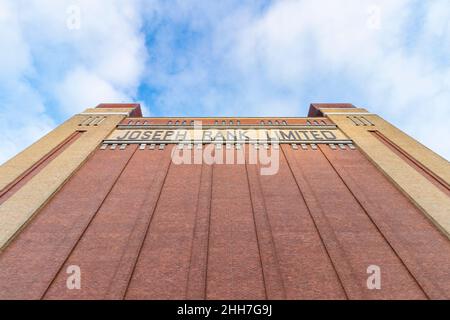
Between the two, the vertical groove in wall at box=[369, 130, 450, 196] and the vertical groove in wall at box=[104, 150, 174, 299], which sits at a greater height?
the vertical groove in wall at box=[369, 130, 450, 196]

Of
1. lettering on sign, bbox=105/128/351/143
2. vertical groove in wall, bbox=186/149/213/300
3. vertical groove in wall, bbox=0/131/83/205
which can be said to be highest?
lettering on sign, bbox=105/128/351/143

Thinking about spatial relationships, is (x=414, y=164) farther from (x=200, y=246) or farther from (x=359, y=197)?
(x=200, y=246)

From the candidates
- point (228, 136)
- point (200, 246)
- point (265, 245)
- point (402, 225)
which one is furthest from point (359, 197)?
point (228, 136)

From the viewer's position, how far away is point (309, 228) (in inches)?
561

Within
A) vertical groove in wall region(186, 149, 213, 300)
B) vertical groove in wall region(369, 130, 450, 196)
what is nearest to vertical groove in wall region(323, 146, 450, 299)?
vertical groove in wall region(369, 130, 450, 196)

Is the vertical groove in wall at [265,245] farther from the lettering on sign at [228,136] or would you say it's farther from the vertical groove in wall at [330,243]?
the lettering on sign at [228,136]

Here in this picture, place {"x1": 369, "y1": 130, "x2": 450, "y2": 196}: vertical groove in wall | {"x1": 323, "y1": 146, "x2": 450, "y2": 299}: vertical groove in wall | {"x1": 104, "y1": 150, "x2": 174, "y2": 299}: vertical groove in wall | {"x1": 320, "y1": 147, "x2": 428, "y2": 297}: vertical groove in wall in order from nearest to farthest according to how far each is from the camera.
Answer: {"x1": 104, "y1": 150, "x2": 174, "y2": 299}: vertical groove in wall, {"x1": 323, "y1": 146, "x2": 450, "y2": 299}: vertical groove in wall, {"x1": 320, "y1": 147, "x2": 428, "y2": 297}: vertical groove in wall, {"x1": 369, "y1": 130, "x2": 450, "y2": 196}: vertical groove in wall

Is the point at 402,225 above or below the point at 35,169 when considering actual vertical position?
below

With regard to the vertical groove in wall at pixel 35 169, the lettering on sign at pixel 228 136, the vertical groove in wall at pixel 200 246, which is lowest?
the vertical groove in wall at pixel 200 246

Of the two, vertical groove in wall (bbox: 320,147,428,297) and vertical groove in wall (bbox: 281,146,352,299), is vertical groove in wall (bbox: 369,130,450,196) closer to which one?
vertical groove in wall (bbox: 320,147,428,297)

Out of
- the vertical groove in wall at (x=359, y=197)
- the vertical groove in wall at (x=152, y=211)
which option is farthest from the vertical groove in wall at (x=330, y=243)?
→ the vertical groove in wall at (x=152, y=211)

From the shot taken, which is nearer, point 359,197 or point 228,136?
point 359,197
